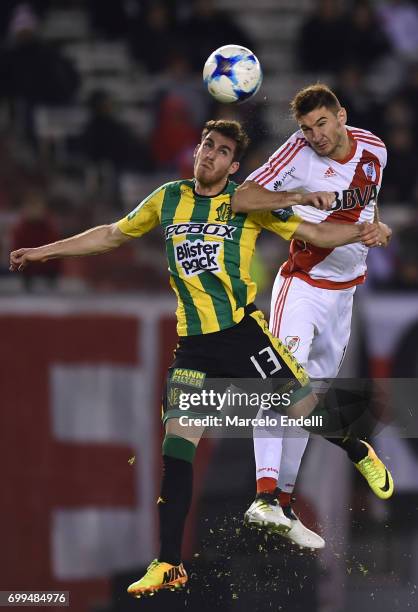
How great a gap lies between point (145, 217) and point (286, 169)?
0.81m

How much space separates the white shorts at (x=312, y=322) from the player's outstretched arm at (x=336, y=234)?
495mm

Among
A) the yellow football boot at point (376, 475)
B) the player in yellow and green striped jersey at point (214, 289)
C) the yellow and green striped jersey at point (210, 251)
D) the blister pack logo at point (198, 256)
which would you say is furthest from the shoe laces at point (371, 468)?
the blister pack logo at point (198, 256)

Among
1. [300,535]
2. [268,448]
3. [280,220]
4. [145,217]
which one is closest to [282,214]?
[280,220]

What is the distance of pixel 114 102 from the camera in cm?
1345

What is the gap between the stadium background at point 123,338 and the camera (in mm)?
10367

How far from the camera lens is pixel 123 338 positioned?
11117mm

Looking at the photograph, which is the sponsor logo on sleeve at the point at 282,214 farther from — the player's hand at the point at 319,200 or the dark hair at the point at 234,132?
the dark hair at the point at 234,132

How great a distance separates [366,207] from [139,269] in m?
3.85

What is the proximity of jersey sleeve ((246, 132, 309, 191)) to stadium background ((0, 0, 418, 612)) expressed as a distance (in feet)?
7.46

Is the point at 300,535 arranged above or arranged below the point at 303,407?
below

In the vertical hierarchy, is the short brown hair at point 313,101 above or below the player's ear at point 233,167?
above

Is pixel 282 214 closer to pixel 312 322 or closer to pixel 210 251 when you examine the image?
pixel 210 251

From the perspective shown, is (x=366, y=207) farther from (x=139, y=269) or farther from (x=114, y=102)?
(x=114, y=102)

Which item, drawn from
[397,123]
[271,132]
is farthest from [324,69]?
[271,132]
